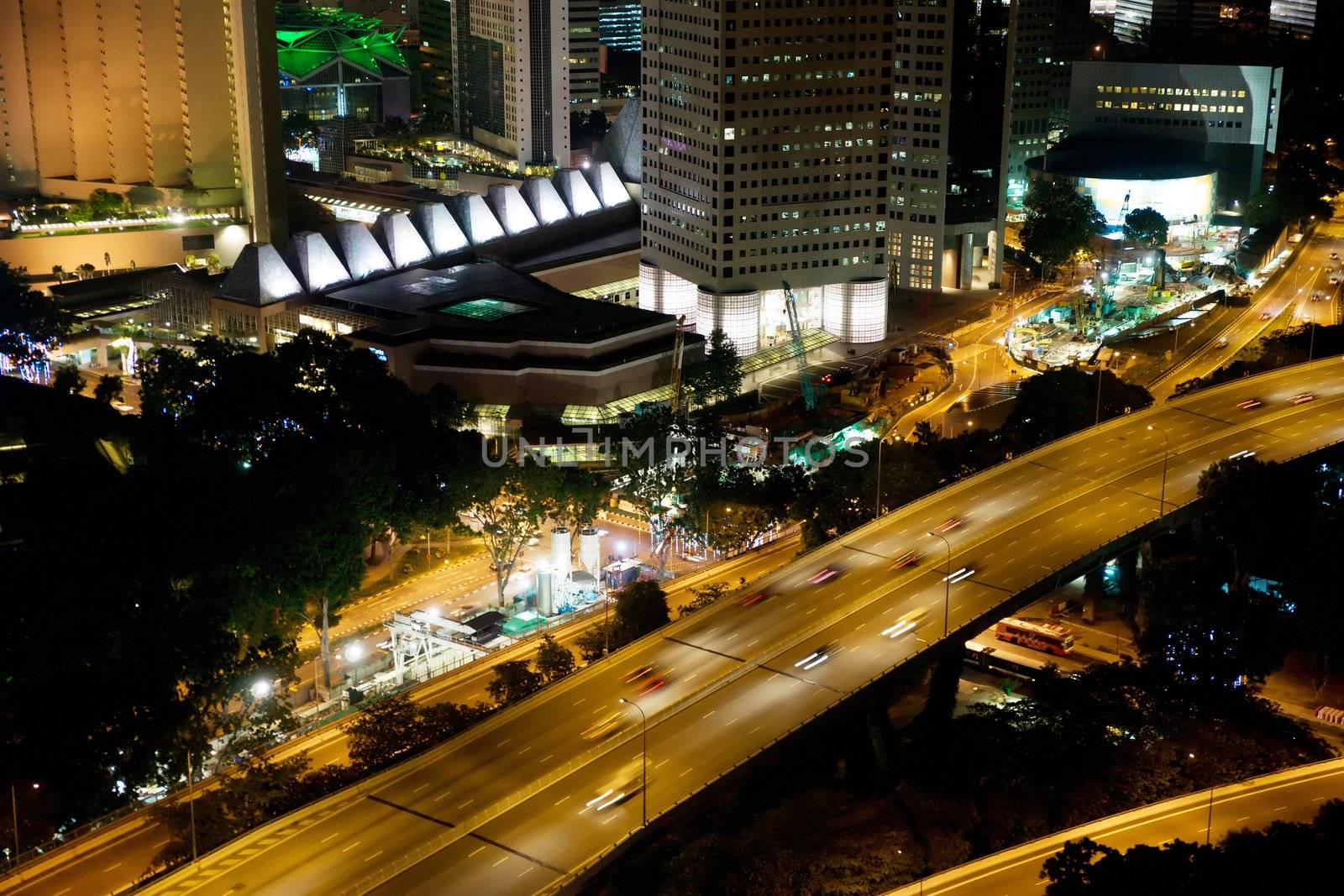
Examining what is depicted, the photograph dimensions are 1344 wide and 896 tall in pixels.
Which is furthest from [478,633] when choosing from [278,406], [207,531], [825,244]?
[825,244]

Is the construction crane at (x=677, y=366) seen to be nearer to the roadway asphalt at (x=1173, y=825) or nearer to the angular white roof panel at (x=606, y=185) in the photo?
the angular white roof panel at (x=606, y=185)

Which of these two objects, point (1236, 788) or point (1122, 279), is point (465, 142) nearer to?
point (1122, 279)

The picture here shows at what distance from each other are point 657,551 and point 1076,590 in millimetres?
17599

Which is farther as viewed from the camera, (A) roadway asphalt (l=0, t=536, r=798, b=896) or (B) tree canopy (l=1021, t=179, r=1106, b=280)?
(B) tree canopy (l=1021, t=179, r=1106, b=280)

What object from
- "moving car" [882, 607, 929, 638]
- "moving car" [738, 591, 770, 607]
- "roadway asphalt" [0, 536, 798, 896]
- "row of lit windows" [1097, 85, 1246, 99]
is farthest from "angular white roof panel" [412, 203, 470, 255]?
"moving car" [882, 607, 929, 638]

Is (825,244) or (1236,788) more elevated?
Answer: (825,244)

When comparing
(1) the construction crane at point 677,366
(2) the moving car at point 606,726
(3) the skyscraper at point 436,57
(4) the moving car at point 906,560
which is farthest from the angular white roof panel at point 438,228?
(3) the skyscraper at point 436,57

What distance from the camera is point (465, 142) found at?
163m

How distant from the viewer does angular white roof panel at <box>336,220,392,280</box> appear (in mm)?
106562

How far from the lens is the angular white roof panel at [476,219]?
115 metres

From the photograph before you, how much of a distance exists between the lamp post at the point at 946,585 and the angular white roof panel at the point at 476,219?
56.7 metres

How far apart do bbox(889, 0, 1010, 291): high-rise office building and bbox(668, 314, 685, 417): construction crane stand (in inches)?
1000

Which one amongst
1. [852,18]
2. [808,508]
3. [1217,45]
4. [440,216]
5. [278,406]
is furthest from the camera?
[1217,45]

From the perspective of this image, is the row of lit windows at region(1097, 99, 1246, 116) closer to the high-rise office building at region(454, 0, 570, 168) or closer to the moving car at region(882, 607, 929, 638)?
the high-rise office building at region(454, 0, 570, 168)
